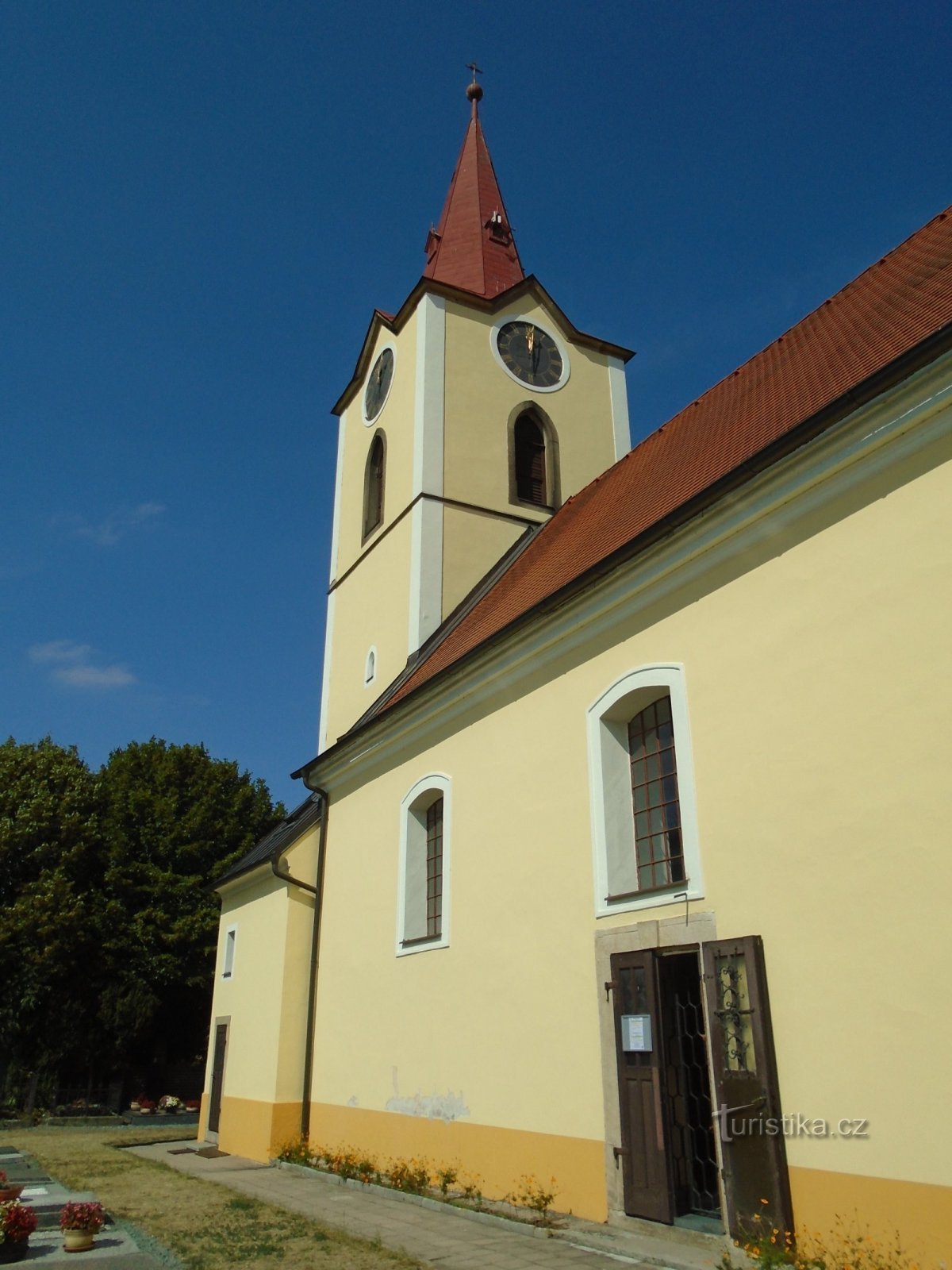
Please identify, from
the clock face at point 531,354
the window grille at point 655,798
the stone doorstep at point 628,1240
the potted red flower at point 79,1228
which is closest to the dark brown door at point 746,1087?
the stone doorstep at point 628,1240

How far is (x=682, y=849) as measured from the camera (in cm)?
762

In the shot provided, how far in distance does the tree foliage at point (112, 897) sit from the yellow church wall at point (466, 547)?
51.8ft

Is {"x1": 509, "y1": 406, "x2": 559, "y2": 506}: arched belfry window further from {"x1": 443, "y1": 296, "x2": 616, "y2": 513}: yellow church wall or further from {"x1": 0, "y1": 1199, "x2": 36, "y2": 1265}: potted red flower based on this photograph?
{"x1": 0, "y1": 1199, "x2": 36, "y2": 1265}: potted red flower

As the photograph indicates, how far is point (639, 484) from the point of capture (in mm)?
11844

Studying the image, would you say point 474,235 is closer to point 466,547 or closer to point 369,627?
point 466,547

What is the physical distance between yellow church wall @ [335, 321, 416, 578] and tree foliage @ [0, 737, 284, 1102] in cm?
1324

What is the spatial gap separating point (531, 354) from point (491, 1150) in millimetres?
14314

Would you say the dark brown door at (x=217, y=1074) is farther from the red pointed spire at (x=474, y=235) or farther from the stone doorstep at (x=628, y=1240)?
the red pointed spire at (x=474, y=235)

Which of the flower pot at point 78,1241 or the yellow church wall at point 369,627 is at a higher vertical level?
the yellow church wall at point 369,627

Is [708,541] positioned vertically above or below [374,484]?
below

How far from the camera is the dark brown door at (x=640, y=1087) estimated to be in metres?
7.02

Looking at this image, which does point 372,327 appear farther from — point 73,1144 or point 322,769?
point 73,1144

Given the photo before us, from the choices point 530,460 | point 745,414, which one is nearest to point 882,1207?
point 745,414

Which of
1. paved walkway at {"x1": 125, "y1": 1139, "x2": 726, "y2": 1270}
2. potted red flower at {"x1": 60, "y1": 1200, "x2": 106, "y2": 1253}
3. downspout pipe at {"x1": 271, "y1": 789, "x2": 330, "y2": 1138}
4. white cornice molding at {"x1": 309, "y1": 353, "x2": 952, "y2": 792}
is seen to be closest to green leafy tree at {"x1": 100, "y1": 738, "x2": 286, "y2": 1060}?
downspout pipe at {"x1": 271, "y1": 789, "x2": 330, "y2": 1138}
